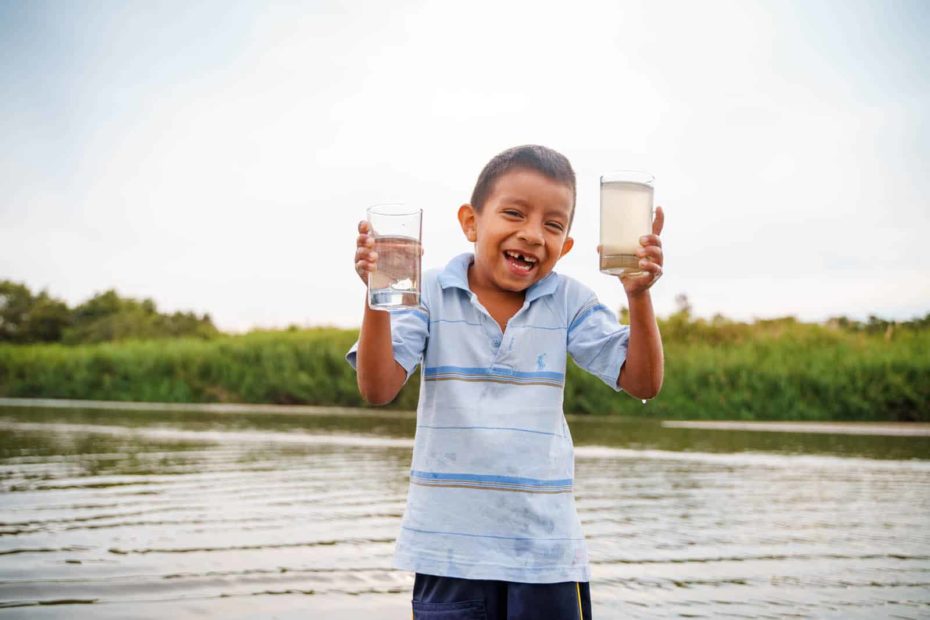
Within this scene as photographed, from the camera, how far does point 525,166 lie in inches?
92.0

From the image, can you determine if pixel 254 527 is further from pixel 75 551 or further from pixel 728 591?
pixel 728 591

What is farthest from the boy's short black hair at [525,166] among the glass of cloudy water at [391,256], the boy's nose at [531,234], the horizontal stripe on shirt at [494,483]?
the horizontal stripe on shirt at [494,483]

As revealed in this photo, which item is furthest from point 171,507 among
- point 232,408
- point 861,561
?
point 232,408

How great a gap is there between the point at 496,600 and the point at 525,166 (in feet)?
3.39

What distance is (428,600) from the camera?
7.13 ft

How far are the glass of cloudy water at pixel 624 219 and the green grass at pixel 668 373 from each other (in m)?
11.9

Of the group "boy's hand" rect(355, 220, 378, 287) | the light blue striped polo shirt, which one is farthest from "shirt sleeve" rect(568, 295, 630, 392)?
"boy's hand" rect(355, 220, 378, 287)

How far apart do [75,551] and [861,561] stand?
12.3 ft

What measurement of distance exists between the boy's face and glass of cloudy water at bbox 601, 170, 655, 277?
0.16m

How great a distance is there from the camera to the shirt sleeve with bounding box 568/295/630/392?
7.74 ft

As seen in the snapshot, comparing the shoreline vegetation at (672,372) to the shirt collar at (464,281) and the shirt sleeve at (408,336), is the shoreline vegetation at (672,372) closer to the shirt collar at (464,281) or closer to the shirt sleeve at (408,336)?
the shirt collar at (464,281)

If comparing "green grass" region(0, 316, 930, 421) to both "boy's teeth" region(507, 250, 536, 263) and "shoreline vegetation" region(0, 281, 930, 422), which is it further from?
"boy's teeth" region(507, 250, 536, 263)

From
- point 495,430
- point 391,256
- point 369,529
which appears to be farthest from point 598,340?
point 369,529

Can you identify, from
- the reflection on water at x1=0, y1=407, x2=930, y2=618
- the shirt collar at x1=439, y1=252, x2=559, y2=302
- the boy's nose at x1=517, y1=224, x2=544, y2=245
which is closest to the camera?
the boy's nose at x1=517, y1=224, x2=544, y2=245
